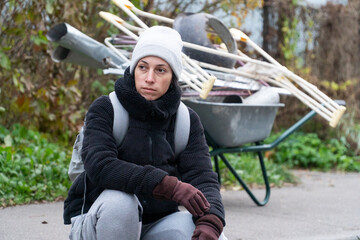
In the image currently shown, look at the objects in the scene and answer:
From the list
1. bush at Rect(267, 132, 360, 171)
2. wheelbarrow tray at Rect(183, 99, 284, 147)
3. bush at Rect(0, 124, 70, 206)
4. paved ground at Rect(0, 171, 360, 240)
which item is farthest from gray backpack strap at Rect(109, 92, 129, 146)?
bush at Rect(267, 132, 360, 171)

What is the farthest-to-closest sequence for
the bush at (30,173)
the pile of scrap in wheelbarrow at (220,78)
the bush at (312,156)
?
the bush at (312,156) → the bush at (30,173) → the pile of scrap in wheelbarrow at (220,78)

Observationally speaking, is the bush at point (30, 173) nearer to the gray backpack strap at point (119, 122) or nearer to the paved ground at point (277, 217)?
the paved ground at point (277, 217)

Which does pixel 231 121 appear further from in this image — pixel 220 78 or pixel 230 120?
pixel 220 78

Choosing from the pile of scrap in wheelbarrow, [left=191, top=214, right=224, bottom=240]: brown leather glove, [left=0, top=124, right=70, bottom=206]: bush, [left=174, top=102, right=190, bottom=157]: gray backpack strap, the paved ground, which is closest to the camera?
[left=191, top=214, right=224, bottom=240]: brown leather glove

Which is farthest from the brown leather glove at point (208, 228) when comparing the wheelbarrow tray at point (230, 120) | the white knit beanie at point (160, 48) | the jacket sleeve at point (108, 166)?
the wheelbarrow tray at point (230, 120)

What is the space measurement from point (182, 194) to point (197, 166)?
31 centimetres

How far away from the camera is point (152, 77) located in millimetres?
2711

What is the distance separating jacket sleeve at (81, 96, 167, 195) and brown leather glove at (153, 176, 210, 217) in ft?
0.09

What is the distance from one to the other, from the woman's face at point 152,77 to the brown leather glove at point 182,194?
0.43 metres

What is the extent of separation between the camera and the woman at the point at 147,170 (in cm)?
250

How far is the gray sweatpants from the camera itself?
247cm

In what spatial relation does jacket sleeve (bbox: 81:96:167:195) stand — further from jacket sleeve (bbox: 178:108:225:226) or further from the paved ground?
the paved ground

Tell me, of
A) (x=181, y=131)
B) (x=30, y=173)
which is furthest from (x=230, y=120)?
(x=181, y=131)

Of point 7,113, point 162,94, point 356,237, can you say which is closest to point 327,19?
point 7,113
